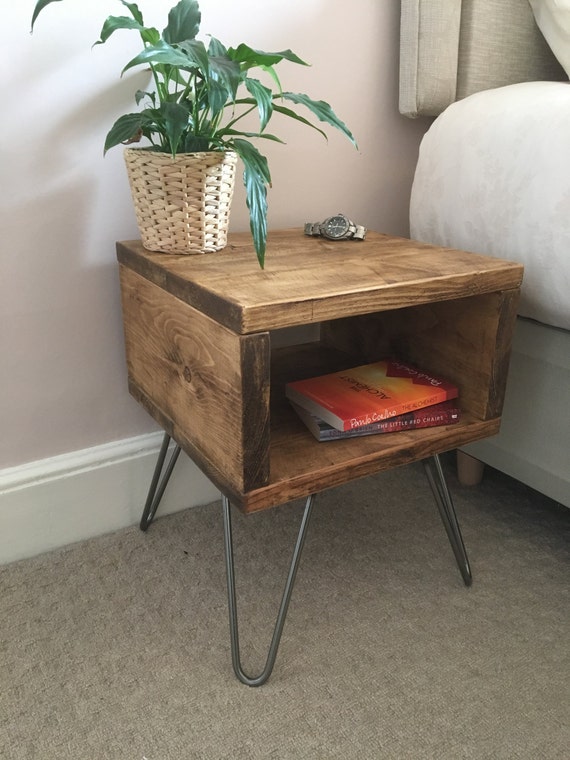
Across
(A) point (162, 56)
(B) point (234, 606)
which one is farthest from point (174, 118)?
(B) point (234, 606)

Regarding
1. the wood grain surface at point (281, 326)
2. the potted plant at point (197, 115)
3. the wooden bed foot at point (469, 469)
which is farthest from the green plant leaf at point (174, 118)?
the wooden bed foot at point (469, 469)

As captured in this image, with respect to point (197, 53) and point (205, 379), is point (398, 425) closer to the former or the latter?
point (205, 379)

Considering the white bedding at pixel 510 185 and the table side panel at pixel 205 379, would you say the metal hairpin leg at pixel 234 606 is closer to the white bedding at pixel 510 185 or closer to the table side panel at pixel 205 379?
the table side panel at pixel 205 379

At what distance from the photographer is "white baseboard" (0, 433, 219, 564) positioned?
1.03 m

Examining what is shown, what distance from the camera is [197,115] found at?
82cm

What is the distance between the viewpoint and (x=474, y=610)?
0.94m

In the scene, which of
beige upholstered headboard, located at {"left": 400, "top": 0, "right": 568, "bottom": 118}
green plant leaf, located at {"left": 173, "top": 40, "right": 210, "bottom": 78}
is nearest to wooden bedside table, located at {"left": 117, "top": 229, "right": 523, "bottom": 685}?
green plant leaf, located at {"left": 173, "top": 40, "right": 210, "bottom": 78}

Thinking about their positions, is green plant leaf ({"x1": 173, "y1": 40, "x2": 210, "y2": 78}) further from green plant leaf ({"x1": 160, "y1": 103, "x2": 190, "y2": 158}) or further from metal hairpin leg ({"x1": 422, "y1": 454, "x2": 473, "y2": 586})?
metal hairpin leg ({"x1": 422, "y1": 454, "x2": 473, "y2": 586})

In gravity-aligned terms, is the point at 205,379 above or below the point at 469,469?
above

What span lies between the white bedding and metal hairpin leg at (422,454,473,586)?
268 millimetres

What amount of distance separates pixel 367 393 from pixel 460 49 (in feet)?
→ 2.21

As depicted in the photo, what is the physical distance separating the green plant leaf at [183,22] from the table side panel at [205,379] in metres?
0.29

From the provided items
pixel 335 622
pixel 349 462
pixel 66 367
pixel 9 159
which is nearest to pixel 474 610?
pixel 335 622

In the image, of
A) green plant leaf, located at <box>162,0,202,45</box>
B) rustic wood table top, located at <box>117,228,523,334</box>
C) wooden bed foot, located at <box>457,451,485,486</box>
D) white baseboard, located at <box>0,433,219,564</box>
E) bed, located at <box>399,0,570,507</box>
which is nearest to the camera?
rustic wood table top, located at <box>117,228,523,334</box>
